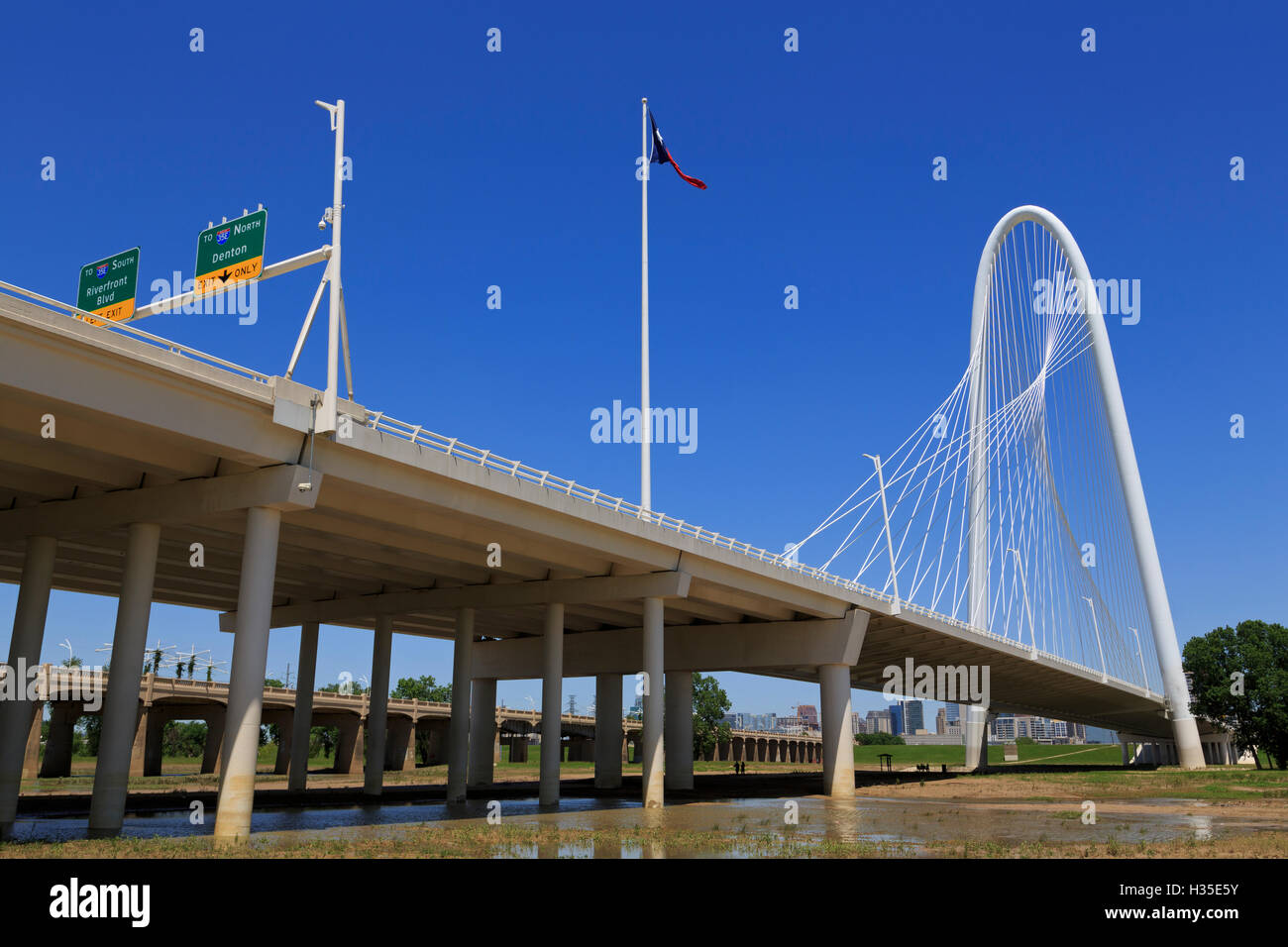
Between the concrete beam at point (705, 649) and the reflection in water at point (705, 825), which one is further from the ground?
the concrete beam at point (705, 649)

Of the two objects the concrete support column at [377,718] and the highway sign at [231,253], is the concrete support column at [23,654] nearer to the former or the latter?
the highway sign at [231,253]

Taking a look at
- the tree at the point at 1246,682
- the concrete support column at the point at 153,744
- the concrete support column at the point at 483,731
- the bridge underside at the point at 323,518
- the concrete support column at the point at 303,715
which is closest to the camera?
the bridge underside at the point at 323,518

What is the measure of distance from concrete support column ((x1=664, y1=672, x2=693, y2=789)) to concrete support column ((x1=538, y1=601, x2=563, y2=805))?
42.1 feet

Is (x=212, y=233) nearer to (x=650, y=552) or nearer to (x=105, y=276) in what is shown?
(x=105, y=276)

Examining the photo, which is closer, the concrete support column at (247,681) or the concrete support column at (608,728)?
the concrete support column at (247,681)

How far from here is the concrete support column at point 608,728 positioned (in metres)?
55.2

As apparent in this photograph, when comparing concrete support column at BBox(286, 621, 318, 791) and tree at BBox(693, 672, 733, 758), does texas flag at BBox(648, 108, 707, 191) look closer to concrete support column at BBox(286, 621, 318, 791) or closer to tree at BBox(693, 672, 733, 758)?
concrete support column at BBox(286, 621, 318, 791)

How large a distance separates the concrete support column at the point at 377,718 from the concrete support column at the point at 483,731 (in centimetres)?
1059

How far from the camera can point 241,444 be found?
2388cm

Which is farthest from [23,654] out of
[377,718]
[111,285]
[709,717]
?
[709,717]

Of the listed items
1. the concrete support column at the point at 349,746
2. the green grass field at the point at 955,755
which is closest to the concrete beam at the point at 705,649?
the concrete support column at the point at 349,746

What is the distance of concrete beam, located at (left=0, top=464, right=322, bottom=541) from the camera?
2478 centimetres

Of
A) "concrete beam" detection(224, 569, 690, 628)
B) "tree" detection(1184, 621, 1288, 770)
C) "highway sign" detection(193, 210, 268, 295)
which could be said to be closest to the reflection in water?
"concrete beam" detection(224, 569, 690, 628)
